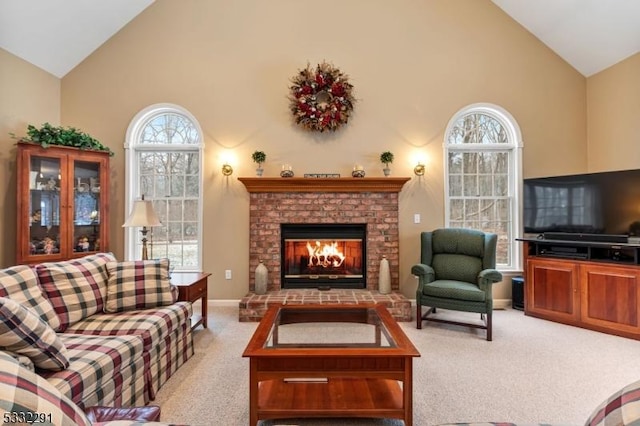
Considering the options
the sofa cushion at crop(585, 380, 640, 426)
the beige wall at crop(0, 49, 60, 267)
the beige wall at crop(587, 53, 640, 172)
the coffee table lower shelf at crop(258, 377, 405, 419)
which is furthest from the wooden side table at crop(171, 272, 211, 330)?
the beige wall at crop(587, 53, 640, 172)

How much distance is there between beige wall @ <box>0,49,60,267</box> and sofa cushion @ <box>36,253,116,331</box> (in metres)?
2.18

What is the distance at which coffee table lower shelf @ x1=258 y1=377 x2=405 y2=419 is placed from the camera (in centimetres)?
174

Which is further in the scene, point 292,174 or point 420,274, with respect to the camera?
point 292,174

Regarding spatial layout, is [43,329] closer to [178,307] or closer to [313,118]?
[178,307]

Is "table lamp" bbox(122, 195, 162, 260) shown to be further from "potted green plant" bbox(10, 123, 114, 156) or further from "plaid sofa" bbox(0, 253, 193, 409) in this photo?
"potted green plant" bbox(10, 123, 114, 156)

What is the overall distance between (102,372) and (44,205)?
117 inches

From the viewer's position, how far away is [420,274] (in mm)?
3443

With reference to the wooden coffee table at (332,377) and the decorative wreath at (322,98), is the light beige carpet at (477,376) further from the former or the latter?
the decorative wreath at (322,98)

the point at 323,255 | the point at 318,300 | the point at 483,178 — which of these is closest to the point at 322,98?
the point at 323,255

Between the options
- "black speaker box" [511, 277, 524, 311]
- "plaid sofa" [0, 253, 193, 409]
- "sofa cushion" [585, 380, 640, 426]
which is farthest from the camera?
"black speaker box" [511, 277, 524, 311]

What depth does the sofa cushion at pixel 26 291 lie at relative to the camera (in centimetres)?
184

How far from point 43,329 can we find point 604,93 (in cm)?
612

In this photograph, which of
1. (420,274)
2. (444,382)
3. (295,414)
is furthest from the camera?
(420,274)

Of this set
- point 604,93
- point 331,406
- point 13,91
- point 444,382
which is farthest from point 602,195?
point 13,91
